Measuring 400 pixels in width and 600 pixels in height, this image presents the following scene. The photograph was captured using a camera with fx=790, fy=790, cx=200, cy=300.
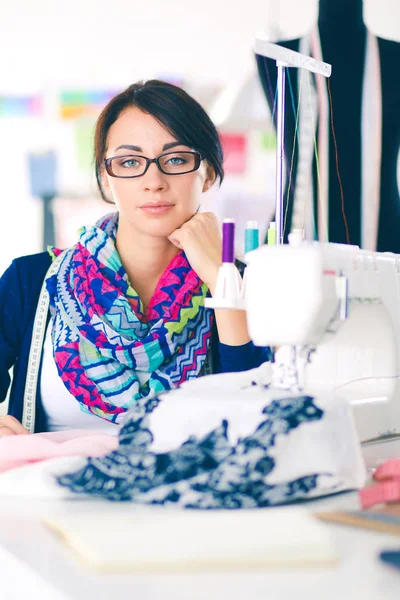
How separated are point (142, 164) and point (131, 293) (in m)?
0.28

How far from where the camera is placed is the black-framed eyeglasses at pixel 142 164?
62.7 inches

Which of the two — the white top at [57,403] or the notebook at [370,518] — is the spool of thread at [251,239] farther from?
the white top at [57,403]

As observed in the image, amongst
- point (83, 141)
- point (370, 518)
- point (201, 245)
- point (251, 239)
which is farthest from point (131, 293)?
point (83, 141)

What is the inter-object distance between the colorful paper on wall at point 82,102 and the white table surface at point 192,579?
2232mm

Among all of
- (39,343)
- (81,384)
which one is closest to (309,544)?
(81,384)

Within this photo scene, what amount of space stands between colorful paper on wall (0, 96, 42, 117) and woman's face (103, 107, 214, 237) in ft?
3.81

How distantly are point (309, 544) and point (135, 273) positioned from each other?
1.17 metres

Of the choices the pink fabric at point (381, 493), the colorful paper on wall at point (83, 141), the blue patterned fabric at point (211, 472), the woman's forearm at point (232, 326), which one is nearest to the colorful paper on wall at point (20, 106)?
the colorful paper on wall at point (83, 141)

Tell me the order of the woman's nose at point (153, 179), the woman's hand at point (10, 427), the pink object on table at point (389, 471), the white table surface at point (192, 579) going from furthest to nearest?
the woman's nose at point (153, 179)
the woman's hand at point (10, 427)
the pink object on table at point (389, 471)
the white table surface at point (192, 579)

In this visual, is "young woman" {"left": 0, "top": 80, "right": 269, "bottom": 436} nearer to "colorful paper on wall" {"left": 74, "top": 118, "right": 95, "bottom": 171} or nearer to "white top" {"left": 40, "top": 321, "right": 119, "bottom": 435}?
"white top" {"left": 40, "top": 321, "right": 119, "bottom": 435}

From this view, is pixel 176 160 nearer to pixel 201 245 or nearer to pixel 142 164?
pixel 142 164

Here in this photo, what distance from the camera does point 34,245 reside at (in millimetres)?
2725

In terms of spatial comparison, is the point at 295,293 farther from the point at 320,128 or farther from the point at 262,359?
the point at 320,128

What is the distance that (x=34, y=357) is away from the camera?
1688 millimetres
